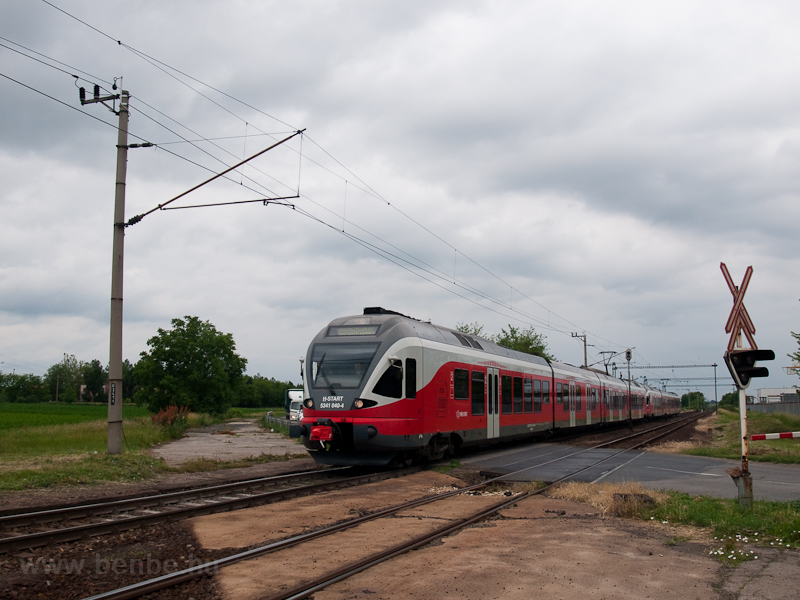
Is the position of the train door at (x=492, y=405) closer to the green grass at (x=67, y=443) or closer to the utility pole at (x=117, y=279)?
the utility pole at (x=117, y=279)

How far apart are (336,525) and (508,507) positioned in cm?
318

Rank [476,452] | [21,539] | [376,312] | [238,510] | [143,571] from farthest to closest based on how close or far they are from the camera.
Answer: [476,452], [376,312], [238,510], [21,539], [143,571]

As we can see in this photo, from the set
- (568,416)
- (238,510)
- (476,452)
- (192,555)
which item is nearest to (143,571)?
(192,555)

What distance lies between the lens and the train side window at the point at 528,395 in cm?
2411

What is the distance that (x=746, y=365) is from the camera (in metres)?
9.61

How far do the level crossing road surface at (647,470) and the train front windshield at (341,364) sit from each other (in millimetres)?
4050

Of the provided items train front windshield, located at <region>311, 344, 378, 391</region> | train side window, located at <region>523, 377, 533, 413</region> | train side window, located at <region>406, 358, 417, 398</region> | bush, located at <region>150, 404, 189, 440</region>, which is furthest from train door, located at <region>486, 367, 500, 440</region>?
bush, located at <region>150, 404, 189, 440</region>

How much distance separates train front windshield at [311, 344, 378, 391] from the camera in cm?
1500

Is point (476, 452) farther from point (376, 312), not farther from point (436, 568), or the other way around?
point (436, 568)

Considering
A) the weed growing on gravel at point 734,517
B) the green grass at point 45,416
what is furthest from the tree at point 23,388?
the weed growing on gravel at point 734,517

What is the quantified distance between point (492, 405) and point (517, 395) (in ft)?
9.11

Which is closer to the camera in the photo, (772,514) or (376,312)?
(772,514)

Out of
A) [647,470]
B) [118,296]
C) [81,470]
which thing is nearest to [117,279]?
[118,296]

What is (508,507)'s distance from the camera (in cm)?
1060
